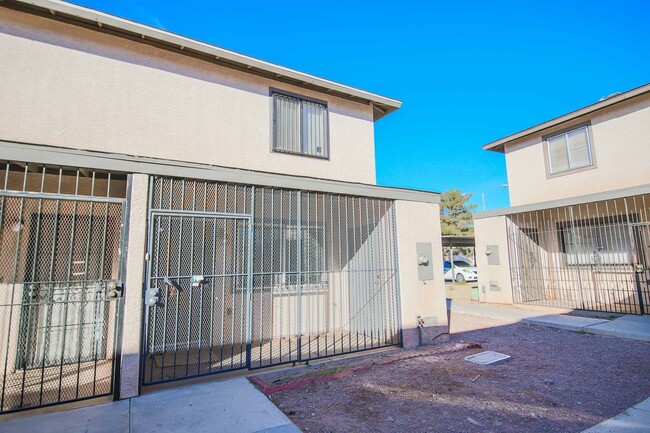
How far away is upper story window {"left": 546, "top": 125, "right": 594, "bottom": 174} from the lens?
11.0 m

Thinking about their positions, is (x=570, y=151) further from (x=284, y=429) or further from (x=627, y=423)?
(x=284, y=429)

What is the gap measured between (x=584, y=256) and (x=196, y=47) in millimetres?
13028

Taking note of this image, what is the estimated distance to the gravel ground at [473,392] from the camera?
3.60 m

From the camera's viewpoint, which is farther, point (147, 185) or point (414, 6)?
point (414, 6)

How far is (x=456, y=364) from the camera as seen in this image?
18.1ft

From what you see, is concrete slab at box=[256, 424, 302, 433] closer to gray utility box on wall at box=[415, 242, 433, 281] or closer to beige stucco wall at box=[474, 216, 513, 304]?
gray utility box on wall at box=[415, 242, 433, 281]

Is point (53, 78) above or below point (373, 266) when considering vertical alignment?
above

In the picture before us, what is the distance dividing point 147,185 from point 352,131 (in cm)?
554

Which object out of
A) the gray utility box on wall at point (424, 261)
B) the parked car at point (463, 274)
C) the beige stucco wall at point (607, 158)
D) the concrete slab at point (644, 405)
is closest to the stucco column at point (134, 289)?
the gray utility box on wall at point (424, 261)

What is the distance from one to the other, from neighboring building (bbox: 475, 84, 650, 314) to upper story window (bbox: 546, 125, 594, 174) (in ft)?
0.09

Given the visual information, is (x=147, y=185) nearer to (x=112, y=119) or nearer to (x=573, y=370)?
(x=112, y=119)

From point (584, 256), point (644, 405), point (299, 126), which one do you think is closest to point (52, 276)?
point (299, 126)

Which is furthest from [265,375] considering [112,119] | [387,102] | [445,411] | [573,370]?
[387,102]

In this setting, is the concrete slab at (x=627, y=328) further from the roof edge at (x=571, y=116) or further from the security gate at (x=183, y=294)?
the security gate at (x=183, y=294)
